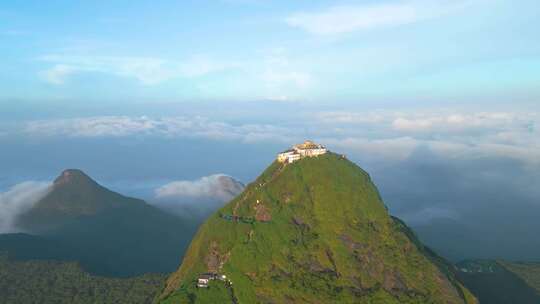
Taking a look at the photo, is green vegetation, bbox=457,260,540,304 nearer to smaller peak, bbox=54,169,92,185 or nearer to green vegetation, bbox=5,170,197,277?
green vegetation, bbox=5,170,197,277

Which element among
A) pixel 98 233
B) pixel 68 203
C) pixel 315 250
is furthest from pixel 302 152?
pixel 68 203

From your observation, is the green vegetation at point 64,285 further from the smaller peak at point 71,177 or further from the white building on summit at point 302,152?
the smaller peak at point 71,177

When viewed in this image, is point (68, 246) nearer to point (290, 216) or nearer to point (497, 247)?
point (290, 216)

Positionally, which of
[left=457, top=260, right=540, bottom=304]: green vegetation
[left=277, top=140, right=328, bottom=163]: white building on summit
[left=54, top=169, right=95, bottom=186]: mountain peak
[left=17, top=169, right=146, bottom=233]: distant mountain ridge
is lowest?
[left=457, top=260, right=540, bottom=304]: green vegetation

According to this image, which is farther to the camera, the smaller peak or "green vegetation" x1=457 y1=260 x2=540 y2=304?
the smaller peak

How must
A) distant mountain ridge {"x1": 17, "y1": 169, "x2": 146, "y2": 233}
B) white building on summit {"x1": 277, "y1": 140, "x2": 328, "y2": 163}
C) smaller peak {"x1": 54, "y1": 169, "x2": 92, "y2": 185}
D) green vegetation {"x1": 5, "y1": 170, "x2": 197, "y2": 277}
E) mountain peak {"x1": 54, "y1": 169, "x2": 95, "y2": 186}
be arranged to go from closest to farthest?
1. white building on summit {"x1": 277, "y1": 140, "x2": 328, "y2": 163}
2. green vegetation {"x1": 5, "y1": 170, "x2": 197, "y2": 277}
3. distant mountain ridge {"x1": 17, "y1": 169, "x2": 146, "y2": 233}
4. smaller peak {"x1": 54, "y1": 169, "x2": 92, "y2": 185}
5. mountain peak {"x1": 54, "y1": 169, "x2": 95, "y2": 186}

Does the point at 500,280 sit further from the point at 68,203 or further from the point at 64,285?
the point at 68,203

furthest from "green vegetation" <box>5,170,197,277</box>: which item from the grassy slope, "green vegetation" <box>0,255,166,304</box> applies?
the grassy slope
